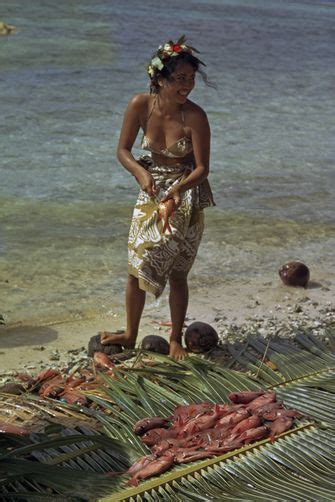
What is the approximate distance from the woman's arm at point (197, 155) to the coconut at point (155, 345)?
81cm

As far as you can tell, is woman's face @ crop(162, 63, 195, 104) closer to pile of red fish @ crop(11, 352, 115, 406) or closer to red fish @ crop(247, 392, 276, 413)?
pile of red fish @ crop(11, 352, 115, 406)

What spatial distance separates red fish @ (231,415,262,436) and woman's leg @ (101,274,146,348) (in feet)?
6.70

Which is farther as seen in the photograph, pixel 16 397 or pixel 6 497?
pixel 16 397

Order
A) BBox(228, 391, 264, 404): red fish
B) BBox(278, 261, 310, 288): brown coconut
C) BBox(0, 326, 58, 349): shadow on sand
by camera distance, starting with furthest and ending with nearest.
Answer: BBox(278, 261, 310, 288): brown coconut
BBox(0, 326, 58, 349): shadow on sand
BBox(228, 391, 264, 404): red fish

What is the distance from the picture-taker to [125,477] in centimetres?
302

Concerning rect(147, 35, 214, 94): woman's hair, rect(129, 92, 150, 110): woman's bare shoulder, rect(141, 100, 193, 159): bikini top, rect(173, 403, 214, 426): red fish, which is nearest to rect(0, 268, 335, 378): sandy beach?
rect(141, 100, 193, 159): bikini top

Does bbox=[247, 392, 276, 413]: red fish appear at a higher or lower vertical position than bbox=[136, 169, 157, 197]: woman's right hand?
lower

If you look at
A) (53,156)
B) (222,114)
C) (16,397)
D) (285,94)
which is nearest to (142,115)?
(16,397)

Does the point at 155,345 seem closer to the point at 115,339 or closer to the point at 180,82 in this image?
the point at 115,339

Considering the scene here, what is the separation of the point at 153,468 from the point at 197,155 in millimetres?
2275

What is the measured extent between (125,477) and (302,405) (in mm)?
854

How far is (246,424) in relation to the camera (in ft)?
11.0

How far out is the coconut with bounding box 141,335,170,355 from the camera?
5.29 m

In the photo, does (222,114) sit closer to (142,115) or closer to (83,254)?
(83,254)
